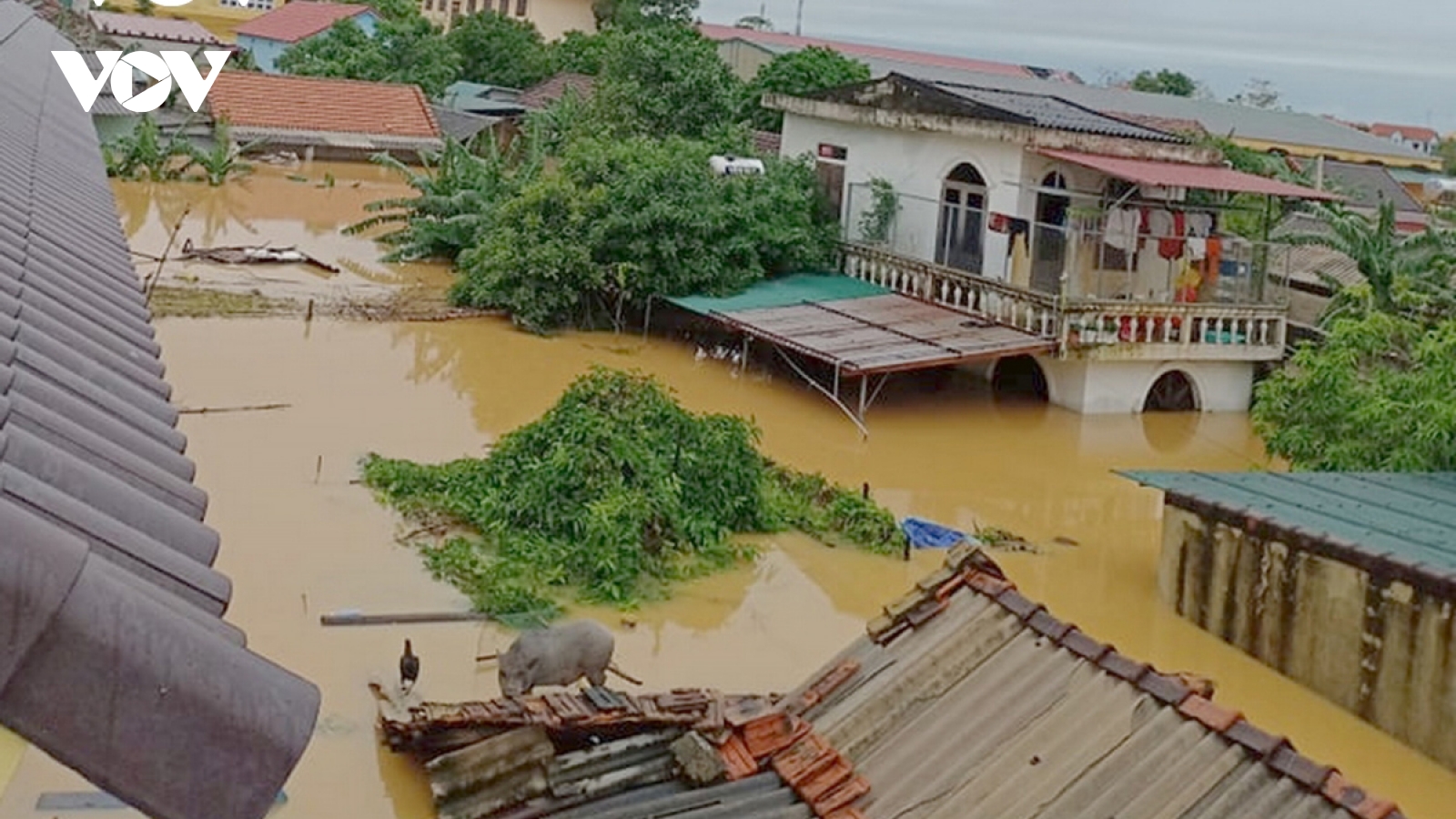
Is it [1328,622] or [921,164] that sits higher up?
[921,164]

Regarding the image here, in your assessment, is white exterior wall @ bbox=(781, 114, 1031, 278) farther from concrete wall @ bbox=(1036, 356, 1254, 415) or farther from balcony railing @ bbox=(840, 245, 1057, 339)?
concrete wall @ bbox=(1036, 356, 1254, 415)

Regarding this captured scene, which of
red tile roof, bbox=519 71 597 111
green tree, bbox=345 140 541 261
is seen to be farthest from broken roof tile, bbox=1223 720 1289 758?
red tile roof, bbox=519 71 597 111

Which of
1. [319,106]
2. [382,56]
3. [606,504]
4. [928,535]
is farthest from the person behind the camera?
[382,56]

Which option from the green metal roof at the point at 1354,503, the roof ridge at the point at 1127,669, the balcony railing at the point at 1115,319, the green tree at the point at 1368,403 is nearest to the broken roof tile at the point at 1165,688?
the roof ridge at the point at 1127,669

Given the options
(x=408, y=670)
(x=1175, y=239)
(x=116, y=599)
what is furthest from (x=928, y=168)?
(x=116, y=599)

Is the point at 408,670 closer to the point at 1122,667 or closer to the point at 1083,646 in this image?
the point at 1083,646

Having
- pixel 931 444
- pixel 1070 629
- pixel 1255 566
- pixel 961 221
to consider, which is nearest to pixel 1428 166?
pixel 961 221
